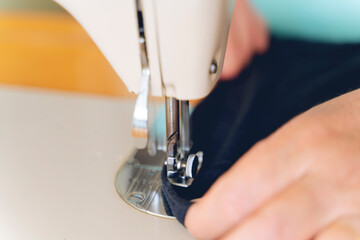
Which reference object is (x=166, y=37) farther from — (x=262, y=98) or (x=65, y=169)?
(x=262, y=98)

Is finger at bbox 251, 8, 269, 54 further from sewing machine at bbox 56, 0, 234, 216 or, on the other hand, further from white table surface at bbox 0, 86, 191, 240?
sewing machine at bbox 56, 0, 234, 216

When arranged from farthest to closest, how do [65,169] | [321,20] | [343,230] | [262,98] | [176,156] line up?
1. [321,20]
2. [262,98]
3. [65,169]
4. [176,156]
5. [343,230]

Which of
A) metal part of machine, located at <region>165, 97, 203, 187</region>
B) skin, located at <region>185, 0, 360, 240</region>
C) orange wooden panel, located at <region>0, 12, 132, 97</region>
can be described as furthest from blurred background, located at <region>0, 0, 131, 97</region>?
skin, located at <region>185, 0, 360, 240</region>

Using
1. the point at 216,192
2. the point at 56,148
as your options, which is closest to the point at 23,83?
the point at 56,148

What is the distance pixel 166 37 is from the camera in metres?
0.53

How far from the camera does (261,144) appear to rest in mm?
555

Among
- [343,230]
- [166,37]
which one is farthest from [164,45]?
[343,230]

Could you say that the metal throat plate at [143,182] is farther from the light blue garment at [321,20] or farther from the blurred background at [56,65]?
the light blue garment at [321,20]

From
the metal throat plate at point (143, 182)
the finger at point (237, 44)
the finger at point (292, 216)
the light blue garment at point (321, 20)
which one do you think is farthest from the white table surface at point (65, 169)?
the light blue garment at point (321, 20)

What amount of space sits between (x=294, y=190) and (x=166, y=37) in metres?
0.23

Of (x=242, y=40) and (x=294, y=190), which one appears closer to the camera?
(x=294, y=190)

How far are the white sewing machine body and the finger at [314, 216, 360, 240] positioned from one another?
8.6 inches

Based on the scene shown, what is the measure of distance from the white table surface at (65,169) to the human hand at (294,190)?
4.4 inches

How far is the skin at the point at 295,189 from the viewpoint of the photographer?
1.57 ft
